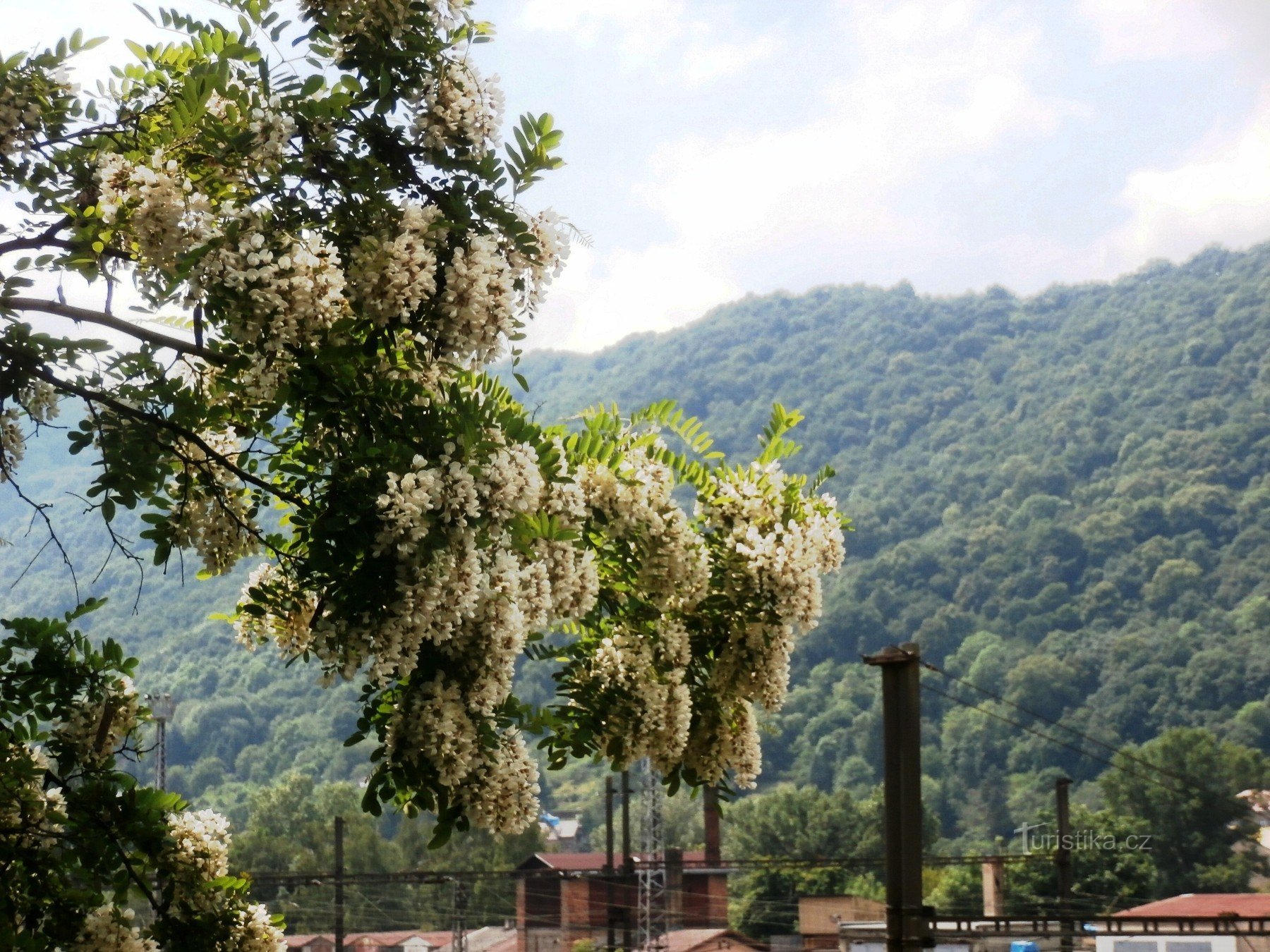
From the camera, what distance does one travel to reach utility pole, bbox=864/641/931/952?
24.1 ft

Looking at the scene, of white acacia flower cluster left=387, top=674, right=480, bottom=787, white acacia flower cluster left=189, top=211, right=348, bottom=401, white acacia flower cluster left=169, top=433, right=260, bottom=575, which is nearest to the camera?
white acacia flower cluster left=189, top=211, right=348, bottom=401

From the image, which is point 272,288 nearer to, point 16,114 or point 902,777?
point 16,114

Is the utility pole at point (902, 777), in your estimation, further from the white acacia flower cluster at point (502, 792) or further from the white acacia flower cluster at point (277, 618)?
the white acacia flower cluster at point (277, 618)

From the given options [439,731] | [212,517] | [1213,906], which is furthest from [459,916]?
[439,731]

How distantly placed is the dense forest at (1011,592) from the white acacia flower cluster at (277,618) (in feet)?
184

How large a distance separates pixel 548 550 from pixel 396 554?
0.94 m

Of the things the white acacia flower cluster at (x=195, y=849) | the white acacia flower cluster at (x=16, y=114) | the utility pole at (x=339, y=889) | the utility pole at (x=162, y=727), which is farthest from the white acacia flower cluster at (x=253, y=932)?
the utility pole at (x=339, y=889)

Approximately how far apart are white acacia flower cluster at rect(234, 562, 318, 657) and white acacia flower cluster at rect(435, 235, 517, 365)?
1183 mm

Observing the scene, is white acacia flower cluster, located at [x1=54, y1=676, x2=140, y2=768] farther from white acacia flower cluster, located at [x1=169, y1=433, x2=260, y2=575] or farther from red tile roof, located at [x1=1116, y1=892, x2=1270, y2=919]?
red tile roof, located at [x1=1116, y1=892, x2=1270, y2=919]

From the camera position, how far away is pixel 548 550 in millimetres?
5434

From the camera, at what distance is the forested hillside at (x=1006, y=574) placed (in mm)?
86500

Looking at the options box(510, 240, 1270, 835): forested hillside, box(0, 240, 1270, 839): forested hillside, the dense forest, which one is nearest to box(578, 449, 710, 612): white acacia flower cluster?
the dense forest

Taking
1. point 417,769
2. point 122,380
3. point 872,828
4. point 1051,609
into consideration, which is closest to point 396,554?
point 417,769

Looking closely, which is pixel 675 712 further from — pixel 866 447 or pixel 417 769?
pixel 866 447
